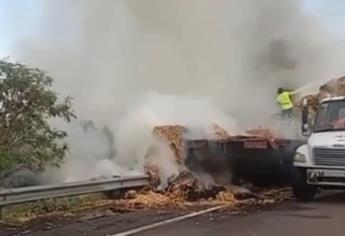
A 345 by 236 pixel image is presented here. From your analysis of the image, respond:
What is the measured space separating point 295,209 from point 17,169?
4.51m

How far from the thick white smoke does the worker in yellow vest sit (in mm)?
344

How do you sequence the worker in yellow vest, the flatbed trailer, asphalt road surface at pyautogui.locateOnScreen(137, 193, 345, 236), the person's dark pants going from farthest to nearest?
the worker in yellow vest, the person's dark pants, the flatbed trailer, asphalt road surface at pyautogui.locateOnScreen(137, 193, 345, 236)

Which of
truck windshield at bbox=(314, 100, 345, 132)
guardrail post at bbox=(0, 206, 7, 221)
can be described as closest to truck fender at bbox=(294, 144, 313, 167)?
truck windshield at bbox=(314, 100, 345, 132)

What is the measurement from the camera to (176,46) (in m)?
19.3

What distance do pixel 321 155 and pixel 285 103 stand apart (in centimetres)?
374

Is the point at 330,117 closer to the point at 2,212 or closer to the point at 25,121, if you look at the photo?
the point at 25,121

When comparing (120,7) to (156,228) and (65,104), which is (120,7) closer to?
(65,104)

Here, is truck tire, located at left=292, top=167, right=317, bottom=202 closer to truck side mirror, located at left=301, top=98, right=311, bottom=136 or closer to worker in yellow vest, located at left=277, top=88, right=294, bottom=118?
truck side mirror, located at left=301, top=98, right=311, bottom=136

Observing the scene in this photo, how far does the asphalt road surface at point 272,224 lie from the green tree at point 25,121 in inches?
93.3

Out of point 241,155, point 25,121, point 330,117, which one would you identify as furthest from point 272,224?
point 330,117

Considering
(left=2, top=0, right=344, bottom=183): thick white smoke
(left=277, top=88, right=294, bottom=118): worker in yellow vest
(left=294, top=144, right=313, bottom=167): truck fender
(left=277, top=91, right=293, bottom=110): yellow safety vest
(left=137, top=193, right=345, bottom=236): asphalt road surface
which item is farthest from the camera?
(left=2, top=0, right=344, bottom=183): thick white smoke

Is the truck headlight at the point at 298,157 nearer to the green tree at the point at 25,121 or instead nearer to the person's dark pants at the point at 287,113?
the person's dark pants at the point at 287,113

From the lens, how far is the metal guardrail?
10.5 metres

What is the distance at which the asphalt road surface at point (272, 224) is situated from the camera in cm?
972
